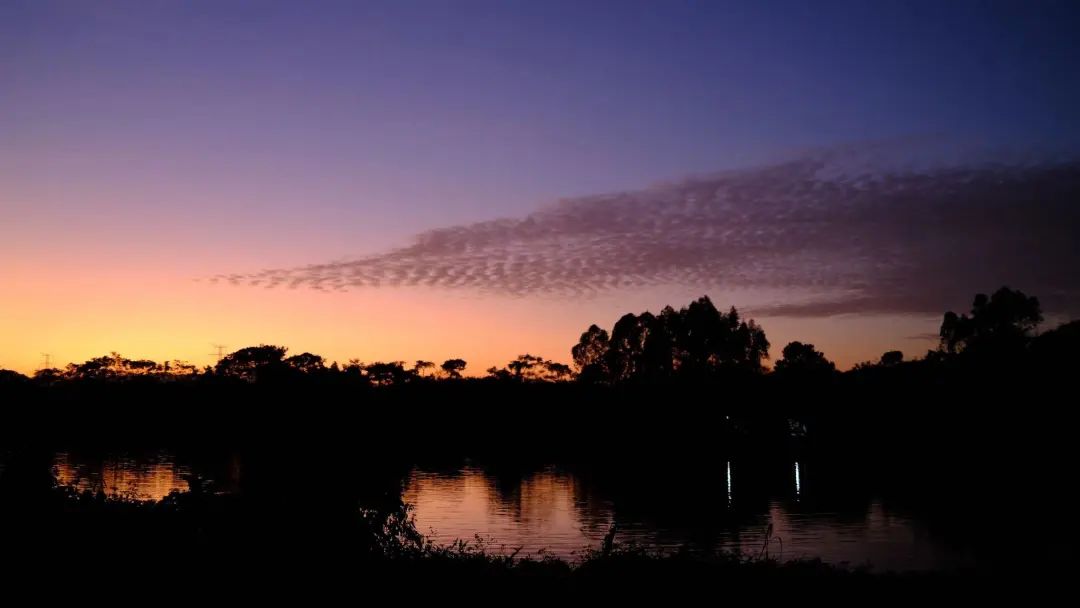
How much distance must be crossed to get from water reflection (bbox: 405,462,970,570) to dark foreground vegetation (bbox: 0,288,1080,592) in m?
3.51

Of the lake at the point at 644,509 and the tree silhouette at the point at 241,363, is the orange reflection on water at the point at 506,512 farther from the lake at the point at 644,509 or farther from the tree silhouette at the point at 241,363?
the tree silhouette at the point at 241,363

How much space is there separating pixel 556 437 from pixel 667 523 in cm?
7964

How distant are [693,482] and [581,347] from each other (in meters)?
70.3

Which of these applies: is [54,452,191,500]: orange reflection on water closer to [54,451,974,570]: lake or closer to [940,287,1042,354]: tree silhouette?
[54,451,974,570]: lake

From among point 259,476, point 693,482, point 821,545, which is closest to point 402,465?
point 259,476

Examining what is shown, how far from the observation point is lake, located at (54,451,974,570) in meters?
41.2

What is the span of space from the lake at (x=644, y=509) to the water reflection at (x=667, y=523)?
68 mm

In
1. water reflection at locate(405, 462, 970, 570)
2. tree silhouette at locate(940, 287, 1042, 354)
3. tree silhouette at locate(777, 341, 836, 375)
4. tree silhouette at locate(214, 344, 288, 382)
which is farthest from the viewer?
tree silhouette at locate(214, 344, 288, 382)

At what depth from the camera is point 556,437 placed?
129000 mm

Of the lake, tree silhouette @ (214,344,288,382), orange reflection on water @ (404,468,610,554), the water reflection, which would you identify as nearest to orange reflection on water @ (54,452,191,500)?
the lake

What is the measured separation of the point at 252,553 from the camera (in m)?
18.3

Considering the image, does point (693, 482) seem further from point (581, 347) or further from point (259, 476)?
point (581, 347)

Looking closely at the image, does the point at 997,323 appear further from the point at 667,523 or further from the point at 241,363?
the point at 241,363

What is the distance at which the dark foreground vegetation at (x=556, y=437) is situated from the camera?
62.7 ft
